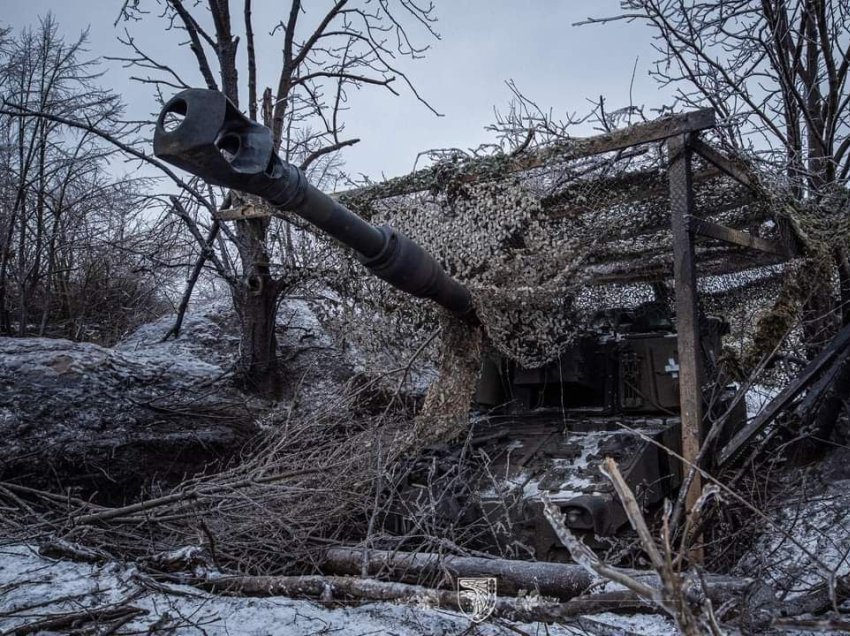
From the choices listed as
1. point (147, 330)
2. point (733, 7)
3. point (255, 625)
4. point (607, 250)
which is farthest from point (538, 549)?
point (147, 330)

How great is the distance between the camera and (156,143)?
9.92 feet

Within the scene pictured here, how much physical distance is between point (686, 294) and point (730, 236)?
2.47 feet

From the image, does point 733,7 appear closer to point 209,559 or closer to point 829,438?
point 829,438

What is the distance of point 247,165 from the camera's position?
10.8 ft

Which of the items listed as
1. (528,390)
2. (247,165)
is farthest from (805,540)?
(247,165)

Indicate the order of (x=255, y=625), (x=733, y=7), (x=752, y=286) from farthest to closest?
(x=733, y=7)
(x=752, y=286)
(x=255, y=625)

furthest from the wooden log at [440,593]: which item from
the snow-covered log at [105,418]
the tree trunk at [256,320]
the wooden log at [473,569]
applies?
the tree trunk at [256,320]

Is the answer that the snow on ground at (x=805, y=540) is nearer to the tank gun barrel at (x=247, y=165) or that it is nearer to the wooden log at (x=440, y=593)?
the wooden log at (x=440, y=593)

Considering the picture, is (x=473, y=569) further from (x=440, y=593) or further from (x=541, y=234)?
(x=541, y=234)

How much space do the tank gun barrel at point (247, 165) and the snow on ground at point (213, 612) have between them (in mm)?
1914

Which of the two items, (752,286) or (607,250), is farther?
(752,286)

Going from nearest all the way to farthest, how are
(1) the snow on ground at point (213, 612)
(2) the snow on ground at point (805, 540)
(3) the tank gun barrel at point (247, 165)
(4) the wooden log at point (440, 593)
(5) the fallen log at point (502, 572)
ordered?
(4) the wooden log at point (440, 593)
(3) the tank gun barrel at point (247, 165)
(5) the fallen log at point (502, 572)
(1) the snow on ground at point (213, 612)
(2) the snow on ground at point (805, 540)

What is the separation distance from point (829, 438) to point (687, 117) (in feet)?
10.5

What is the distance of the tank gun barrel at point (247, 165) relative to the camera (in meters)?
3.02
